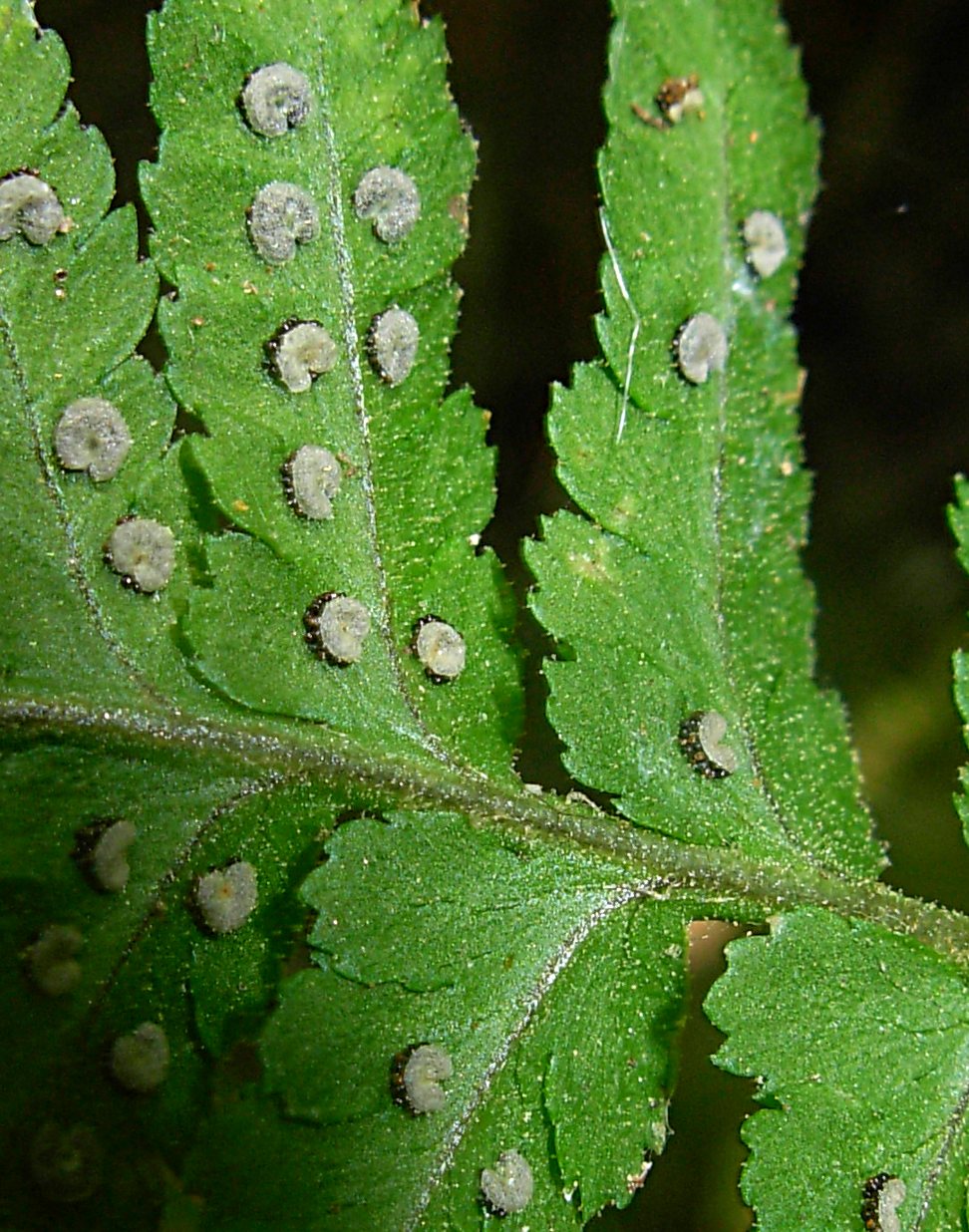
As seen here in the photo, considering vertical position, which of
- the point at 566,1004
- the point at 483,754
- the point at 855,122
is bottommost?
the point at 566,1004

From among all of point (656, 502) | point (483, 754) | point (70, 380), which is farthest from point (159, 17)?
point (483, 754)

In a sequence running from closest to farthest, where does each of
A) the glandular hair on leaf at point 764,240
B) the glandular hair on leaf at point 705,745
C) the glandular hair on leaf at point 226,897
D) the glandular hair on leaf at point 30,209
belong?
1. the glandular hair on leaf at point 30,209
2. the glandular hair on leaf at point 226,897
3. the glandular hair on leaf at point 705,745
4. the glandular hair on leaf at point 764,240

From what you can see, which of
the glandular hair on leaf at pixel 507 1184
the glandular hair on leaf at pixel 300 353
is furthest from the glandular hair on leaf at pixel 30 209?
the glandular hair on leaf at pixel 507 1184

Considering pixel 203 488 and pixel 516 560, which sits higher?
pixel 516 560

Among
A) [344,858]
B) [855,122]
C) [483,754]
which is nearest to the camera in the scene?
[344,858]

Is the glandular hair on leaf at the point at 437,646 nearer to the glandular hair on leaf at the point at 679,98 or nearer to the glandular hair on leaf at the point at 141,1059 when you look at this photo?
the glandular hair on leaf at the point at 141,1059

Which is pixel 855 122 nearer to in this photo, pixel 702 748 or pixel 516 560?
pixel 516 560

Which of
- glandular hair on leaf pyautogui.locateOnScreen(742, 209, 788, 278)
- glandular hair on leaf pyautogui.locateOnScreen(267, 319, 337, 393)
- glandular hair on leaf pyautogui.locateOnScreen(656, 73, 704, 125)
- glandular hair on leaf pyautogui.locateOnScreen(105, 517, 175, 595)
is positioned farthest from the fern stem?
glandular hair on leaf pyautogui.locateOnScreen(656, 73, 704, 125)

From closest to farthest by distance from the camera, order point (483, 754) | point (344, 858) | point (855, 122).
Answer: point (344, 858) < point (483, 754) < point (855, 122)
